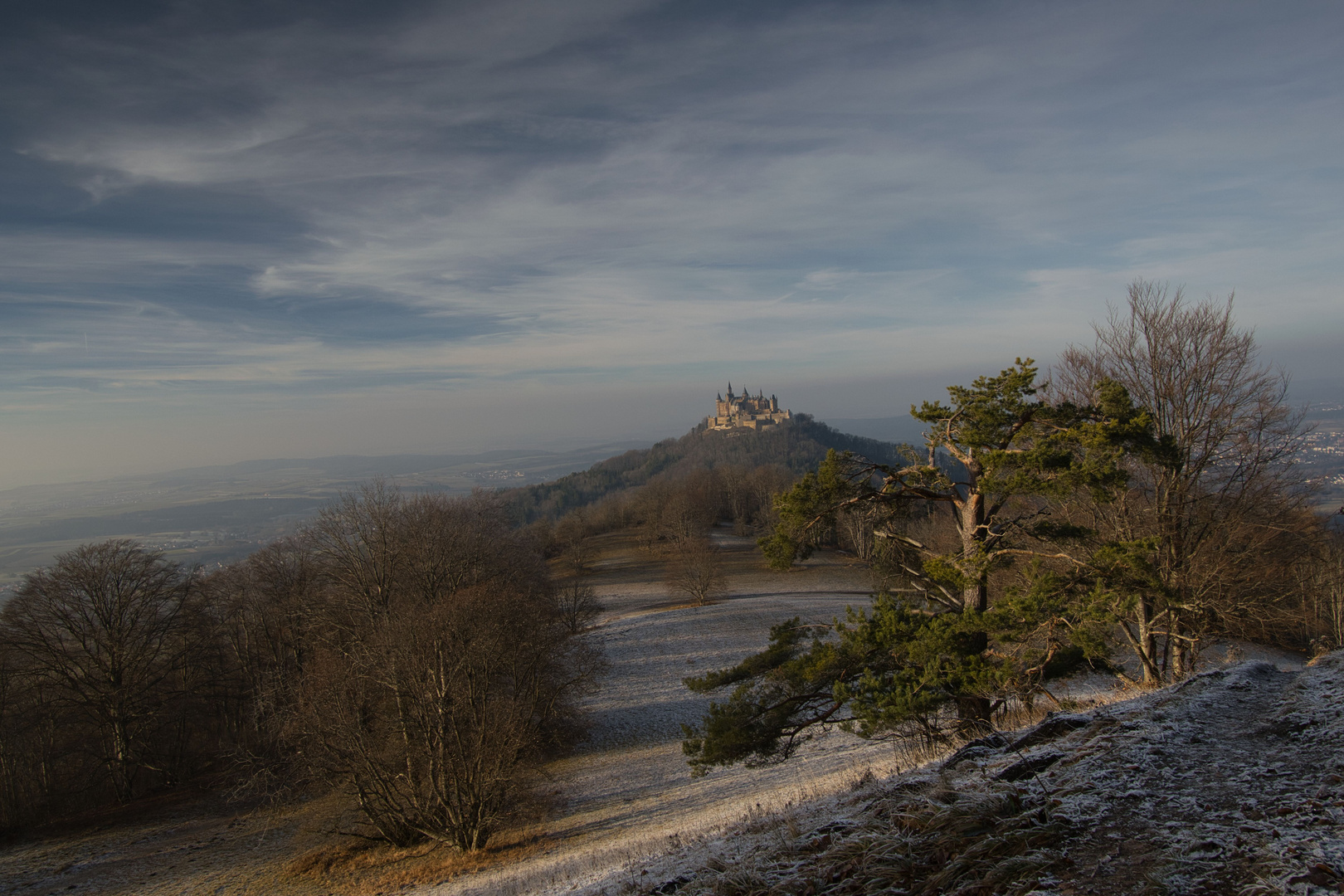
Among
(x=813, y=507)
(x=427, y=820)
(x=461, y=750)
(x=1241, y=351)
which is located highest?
(x=1241, y=351)

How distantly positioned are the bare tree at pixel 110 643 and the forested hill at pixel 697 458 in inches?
3007

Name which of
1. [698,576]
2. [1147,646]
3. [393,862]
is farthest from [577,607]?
[1147,646]

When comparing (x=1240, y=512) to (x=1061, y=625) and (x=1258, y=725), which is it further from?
(x=1258, y=725)

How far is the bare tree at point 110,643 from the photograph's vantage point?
2241cm

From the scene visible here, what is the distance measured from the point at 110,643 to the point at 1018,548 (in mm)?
31951

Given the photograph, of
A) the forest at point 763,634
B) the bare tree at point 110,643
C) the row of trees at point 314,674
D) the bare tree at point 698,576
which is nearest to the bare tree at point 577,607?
the forest at point 763,634

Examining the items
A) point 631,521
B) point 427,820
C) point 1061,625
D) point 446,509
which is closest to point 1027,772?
point 1061,625

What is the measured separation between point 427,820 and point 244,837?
809 cm

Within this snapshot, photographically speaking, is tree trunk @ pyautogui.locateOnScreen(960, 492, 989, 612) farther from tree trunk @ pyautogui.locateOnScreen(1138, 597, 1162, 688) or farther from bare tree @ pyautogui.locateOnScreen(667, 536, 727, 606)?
bare tree @ pyautogui.locateOnScreen(667, 536, 727, 606)

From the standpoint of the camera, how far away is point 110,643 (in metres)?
23.5

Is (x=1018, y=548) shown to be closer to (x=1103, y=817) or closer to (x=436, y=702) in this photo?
(x=1103, y=817)

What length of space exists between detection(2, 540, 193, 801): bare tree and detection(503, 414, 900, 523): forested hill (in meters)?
76.4

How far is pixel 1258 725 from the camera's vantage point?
5.91m

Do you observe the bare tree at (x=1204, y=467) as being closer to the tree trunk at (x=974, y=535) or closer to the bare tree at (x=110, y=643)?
the tree trunk at (x=974, y=535)
